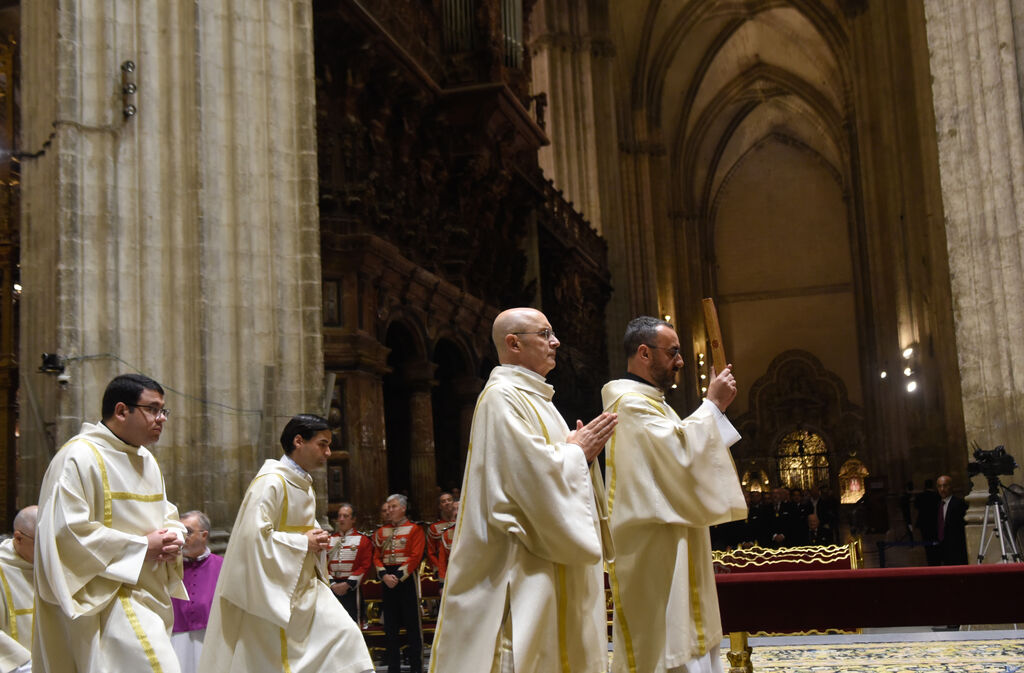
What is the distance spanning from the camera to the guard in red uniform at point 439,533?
32.2 ft

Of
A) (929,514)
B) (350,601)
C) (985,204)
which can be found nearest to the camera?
(985,204)

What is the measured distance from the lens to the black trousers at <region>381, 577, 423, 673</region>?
8.47 m

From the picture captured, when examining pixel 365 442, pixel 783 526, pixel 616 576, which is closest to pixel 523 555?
pixel 616 576

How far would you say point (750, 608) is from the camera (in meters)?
6.27

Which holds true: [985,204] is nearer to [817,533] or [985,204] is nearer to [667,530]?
[667,530]

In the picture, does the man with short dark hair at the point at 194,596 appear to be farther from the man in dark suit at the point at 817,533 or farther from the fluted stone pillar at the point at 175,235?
the man in dark suit at the point at 817,533

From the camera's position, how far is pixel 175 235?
825cm

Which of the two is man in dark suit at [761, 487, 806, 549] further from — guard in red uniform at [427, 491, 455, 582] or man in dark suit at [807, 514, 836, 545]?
guard in red uniform at [427, 491, 455, 582]

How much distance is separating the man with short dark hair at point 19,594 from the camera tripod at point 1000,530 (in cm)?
603

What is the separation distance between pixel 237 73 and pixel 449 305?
6680mm

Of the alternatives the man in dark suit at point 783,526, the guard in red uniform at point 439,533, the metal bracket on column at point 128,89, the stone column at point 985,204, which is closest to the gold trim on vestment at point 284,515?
the metal bracket on column at point 128,89

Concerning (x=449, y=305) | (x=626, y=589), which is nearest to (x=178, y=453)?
(x=626, y=589)

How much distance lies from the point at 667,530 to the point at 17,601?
9.26 feet

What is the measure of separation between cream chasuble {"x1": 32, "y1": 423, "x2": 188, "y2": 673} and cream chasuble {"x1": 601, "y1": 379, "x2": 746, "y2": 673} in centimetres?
171
